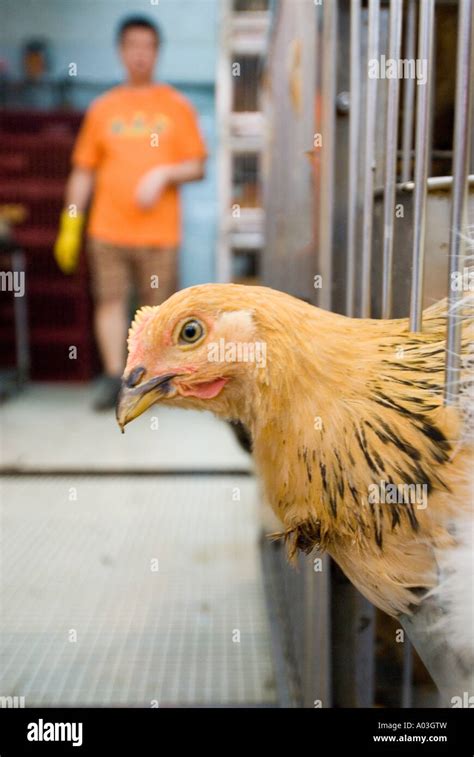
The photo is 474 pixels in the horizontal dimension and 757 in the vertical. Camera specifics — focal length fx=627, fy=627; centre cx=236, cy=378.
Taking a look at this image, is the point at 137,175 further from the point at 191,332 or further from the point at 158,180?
the point at 191,332

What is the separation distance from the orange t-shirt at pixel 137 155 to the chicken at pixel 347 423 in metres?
0.47

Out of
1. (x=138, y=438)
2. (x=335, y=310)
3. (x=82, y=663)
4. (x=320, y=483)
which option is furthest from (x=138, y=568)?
(x=320, y=483)

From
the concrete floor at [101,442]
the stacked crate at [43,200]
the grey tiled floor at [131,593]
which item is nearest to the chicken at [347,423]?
the grey tiled floor at [131,593]

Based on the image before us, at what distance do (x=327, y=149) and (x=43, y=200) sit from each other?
117 inches

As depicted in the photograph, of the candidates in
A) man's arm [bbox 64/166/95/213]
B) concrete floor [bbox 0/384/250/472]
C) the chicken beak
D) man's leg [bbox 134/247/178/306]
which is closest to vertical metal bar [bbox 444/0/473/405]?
the chicken beak

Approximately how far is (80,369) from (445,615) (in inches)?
82.2

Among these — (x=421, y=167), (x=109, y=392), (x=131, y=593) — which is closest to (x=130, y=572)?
(x=131, y=593)

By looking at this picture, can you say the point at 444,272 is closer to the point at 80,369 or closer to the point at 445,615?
the point at 445,615

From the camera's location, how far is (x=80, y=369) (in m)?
2.42

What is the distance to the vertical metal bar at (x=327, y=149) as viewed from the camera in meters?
0.70

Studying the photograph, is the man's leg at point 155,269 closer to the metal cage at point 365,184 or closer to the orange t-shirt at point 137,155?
the orange t-shirt at point 137,155

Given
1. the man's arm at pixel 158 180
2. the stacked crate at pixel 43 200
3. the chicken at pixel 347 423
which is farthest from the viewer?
the stacked crate at pixel 43 200

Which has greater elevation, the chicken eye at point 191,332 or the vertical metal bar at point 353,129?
the vertical metal bar at point 353,129

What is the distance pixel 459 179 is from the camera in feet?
1.59
